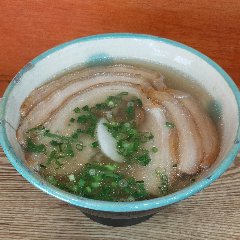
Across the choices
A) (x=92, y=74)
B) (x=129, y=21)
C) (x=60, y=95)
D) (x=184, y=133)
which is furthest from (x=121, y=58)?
(x=129, y=21)

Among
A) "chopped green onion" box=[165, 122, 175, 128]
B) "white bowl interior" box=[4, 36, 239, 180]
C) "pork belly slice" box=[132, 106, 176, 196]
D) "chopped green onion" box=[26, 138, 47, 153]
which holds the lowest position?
"chopped green onion" box=[26, 138, 47, 153]

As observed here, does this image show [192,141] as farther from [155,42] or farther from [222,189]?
[155,42]

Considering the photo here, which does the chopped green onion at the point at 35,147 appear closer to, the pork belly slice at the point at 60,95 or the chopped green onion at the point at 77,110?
the pork belly slice at the point at 60,95

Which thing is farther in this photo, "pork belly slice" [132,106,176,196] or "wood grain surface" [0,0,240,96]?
"wood grain surface" [0,0,240,96]

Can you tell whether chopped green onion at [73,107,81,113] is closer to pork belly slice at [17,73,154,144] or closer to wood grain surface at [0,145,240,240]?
pork belly slice at [17,73,154,144]

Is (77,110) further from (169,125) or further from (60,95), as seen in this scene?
(169,125)

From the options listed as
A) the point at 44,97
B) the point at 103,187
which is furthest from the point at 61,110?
the point at 103,187

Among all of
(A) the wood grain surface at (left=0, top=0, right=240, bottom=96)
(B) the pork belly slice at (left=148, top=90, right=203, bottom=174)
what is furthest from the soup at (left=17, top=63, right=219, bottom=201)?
(A) the wood grain surface at (left=0, top=0, right=240, bottom=96)
